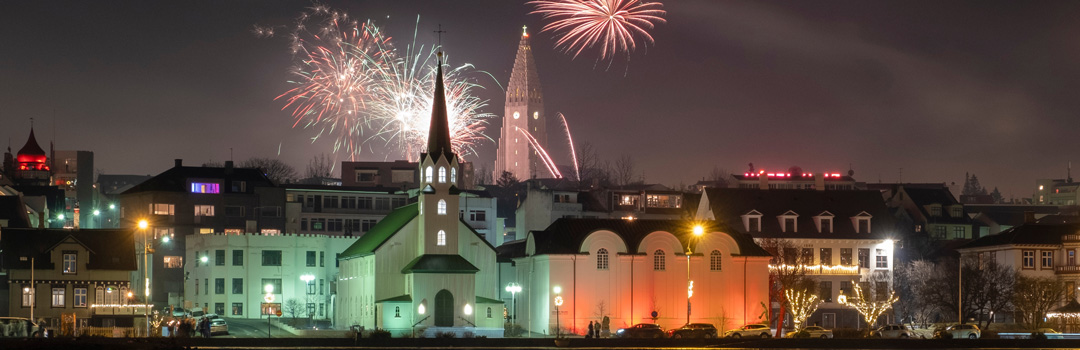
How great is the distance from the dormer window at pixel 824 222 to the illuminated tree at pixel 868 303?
5222mm

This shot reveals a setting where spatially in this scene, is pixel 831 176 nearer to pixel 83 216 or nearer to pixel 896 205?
pixel 896 205

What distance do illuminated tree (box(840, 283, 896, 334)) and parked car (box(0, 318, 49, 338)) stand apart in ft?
182

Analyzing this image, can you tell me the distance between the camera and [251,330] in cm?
9819

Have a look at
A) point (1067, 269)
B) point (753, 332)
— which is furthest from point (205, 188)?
point (1067, 269)

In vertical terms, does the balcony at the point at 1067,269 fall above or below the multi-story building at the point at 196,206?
below

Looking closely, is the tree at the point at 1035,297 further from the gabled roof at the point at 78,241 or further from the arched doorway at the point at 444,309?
the gabled roof at the point at 78,241

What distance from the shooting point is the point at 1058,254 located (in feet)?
377

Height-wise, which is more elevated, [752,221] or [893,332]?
[752,221]

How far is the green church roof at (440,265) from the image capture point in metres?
104

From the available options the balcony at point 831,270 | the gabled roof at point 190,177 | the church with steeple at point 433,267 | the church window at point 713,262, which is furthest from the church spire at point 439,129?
the gabled roof at point 190,177

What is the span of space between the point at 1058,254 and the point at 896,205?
130ft

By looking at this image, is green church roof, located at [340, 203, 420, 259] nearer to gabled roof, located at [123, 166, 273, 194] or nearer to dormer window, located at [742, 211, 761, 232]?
gabled roof, located at [123, 166, 273, 194]

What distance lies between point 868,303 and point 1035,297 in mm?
12263

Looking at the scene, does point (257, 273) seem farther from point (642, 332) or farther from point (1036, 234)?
point (1036, 234)
